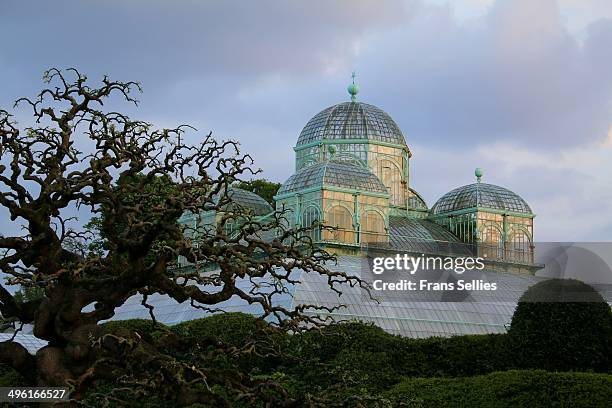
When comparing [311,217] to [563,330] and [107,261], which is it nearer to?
[563,330]

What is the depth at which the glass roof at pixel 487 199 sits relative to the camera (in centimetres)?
4294

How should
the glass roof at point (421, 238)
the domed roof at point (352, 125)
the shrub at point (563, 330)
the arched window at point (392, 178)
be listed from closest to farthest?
1. the shrub at point (563, 330)
2. the glass roof at point (421, 238)
3. the domed roof at point (352, 125)
4. the arched window at point (392, 178)

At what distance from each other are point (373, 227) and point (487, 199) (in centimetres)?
792

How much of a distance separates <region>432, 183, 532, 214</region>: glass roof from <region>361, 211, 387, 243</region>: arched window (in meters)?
7.07

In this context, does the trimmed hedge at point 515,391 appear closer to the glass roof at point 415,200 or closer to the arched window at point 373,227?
the arched window at point 373,227

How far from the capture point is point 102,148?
14.0 m

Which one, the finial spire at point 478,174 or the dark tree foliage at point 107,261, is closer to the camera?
the dark tree foliage at point 107,261

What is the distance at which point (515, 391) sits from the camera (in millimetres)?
18891

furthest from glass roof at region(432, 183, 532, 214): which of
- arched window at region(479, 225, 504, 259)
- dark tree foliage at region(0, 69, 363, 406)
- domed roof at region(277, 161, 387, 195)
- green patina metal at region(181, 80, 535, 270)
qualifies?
dark tree foliage at region(0, 69, 363, 406)

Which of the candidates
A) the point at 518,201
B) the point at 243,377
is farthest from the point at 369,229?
the point at 243,377

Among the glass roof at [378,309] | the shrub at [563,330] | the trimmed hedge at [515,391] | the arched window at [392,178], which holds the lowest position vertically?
the trimmed hedge at [515,391]

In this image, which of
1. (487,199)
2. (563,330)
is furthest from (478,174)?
(563,330)

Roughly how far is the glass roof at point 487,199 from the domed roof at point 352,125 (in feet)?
11.8

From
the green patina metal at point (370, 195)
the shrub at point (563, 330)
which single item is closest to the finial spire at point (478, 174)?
the green patina metal at point (370, 195)
